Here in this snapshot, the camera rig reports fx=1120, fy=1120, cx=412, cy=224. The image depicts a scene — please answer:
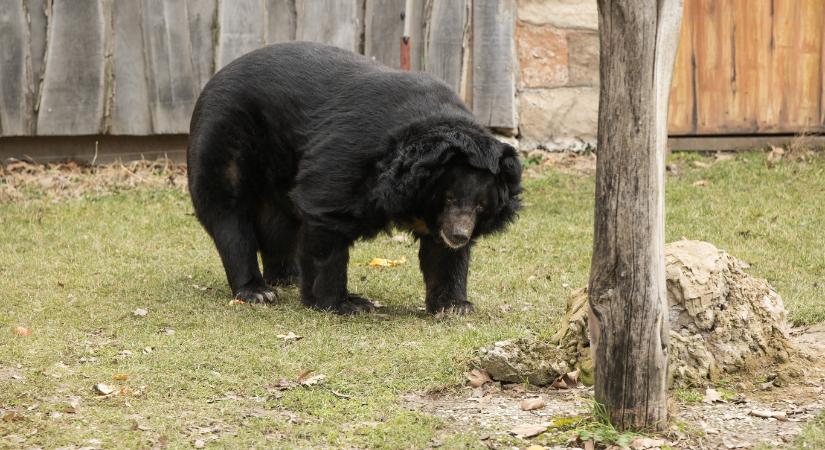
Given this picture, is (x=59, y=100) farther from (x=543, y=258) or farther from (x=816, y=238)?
(x=816, y=238)

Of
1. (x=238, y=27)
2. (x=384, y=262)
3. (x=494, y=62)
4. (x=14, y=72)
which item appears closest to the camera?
(x=384, y=262)

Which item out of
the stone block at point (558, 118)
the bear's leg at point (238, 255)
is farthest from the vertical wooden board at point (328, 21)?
the bear's leg at point (238, 255)

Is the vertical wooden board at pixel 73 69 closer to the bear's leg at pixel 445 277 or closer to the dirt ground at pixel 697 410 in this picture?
the bear's leg at pixel 445 277

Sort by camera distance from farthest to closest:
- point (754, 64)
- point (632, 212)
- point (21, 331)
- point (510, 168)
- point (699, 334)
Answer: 1. point (754, 64)
2. point (510, 168)
3. point (21, 331)
4. point (699, 334)
5. point (632, 212)

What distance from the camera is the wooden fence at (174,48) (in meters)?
11.2

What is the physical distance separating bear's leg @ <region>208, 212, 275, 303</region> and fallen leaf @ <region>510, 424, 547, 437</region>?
307 cm

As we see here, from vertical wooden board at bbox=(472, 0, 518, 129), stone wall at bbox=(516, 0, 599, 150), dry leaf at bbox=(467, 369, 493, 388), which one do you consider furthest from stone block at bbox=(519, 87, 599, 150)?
dry leaf at bbox=(467, 369, 493, 388)

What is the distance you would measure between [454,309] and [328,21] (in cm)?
540

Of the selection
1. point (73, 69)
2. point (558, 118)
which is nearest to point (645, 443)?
point (558, 118)

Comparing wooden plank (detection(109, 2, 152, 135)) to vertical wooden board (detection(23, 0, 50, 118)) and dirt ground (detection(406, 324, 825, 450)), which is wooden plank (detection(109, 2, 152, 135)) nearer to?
vertical wooden board (detection(23, 0, 50, 118))

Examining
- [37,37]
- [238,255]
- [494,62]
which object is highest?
[37,37]

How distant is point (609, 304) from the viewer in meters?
4.68

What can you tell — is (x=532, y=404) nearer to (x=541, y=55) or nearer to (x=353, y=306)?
(x=353, y=306)

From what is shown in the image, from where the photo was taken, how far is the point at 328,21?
11.8 metres
